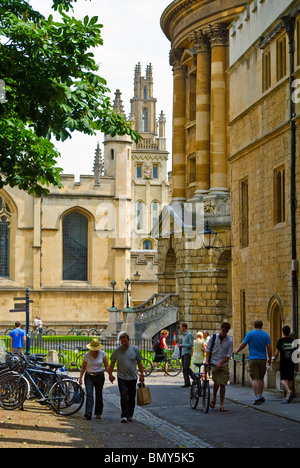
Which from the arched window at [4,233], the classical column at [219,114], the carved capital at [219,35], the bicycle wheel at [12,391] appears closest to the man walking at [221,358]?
the bicycle wheel at [12,391]

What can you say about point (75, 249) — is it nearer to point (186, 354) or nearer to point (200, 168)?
point (200, 168)

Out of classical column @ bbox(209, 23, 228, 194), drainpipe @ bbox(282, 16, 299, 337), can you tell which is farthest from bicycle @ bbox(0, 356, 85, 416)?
classical column @ bbox(209, 23, 228, 194)

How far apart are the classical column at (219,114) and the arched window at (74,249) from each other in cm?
1884

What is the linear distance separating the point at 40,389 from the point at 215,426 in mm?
3685

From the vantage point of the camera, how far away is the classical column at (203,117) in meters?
39.2

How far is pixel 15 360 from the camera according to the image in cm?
1689

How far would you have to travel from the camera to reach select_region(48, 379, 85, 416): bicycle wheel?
621 inches

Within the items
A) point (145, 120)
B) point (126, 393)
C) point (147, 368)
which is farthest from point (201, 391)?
point (145, 120)

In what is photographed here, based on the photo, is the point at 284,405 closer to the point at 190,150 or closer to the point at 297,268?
the point at 297,268

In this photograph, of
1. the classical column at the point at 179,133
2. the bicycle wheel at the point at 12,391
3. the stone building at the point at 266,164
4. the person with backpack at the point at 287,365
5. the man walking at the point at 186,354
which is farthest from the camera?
the classical column at the point at 179,133

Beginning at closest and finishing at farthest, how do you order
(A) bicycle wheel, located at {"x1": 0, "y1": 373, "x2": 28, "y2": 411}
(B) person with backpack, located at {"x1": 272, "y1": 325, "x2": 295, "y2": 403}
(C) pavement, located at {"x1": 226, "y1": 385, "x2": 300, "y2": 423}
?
(C) pavement, located at {"x1": 226, "y1": 385, "x2": 300, "y2": 423} < (A) bicycle wheel, located at {"x1": 0, "y1": 373, "x2": 28, "y2": 411} < (B) person with backpack, located at {"x1": 272, "y1": 325, "x2": 295, "y2": 403}

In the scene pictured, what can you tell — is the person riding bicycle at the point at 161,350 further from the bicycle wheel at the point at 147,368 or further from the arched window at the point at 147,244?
the arched window at the point at 147,244

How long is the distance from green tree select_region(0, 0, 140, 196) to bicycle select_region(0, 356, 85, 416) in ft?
12.0

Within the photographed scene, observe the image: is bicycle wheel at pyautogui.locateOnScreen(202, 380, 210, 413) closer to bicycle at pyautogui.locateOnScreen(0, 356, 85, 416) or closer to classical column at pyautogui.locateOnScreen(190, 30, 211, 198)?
bicycle at pyautogui.locateOnScreen(0, 356, 85, 416)
